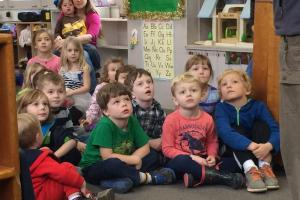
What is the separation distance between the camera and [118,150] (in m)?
2.83

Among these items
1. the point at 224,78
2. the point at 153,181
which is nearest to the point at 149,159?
the point at 153,181

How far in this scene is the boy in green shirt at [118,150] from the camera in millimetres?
2742

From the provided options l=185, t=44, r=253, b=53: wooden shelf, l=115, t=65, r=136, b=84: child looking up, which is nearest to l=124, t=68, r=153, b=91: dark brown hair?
l=115, t=65, r=136, b=84: child looking up

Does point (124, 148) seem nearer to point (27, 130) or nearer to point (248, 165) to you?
point (248, 165)

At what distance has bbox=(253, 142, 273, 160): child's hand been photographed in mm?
2811

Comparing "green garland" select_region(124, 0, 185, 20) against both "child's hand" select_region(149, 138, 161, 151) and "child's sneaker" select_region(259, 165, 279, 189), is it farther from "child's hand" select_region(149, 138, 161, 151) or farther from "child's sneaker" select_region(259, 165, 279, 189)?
"child's sneaker" select_region(259, 165, 279, 189)

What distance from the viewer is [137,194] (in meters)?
2.71

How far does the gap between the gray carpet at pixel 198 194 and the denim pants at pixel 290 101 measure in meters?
0.98

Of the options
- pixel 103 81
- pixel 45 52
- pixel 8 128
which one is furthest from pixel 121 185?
pixel 45 52

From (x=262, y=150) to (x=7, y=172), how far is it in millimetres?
1705

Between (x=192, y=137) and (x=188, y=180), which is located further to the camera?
(x=192, y=137)

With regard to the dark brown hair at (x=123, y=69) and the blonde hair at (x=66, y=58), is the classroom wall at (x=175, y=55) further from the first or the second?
the dark brown hair at (x=123, y=69)

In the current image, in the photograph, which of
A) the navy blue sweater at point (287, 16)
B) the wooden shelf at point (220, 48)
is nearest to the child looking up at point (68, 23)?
the wooden shelf at point (220, 48)

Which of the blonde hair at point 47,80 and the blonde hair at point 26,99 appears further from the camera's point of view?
the blonde hair at point 47,80
